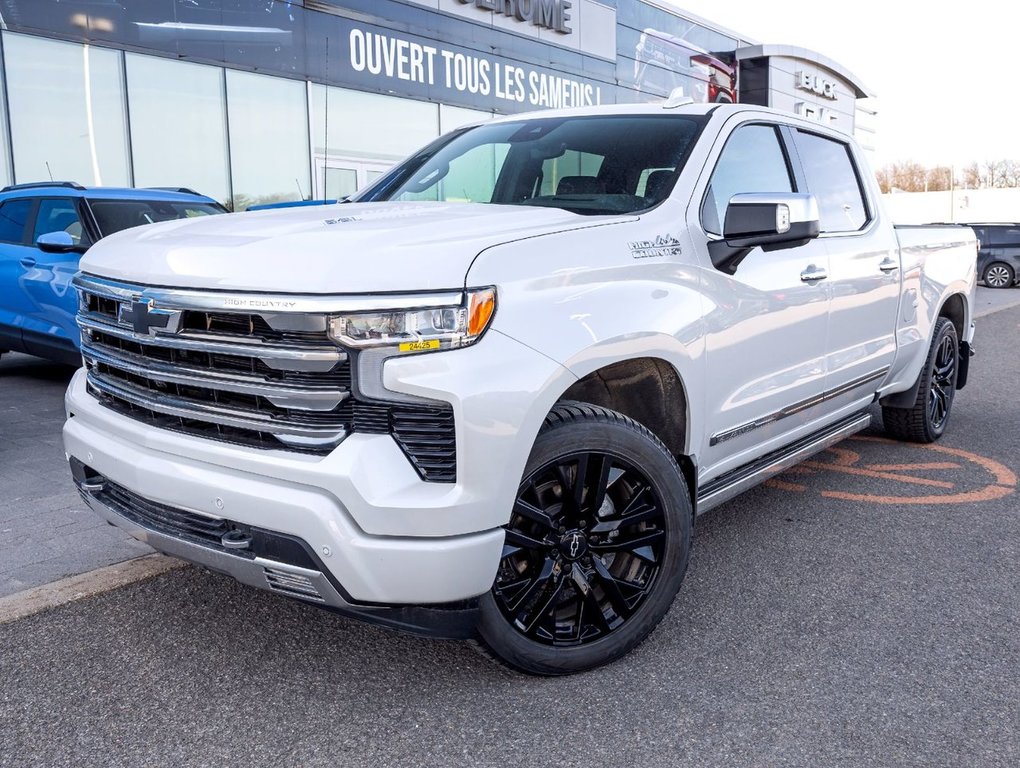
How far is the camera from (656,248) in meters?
3.12

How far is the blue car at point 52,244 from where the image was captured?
7418 mm

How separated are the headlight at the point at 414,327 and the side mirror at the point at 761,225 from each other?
123 cm

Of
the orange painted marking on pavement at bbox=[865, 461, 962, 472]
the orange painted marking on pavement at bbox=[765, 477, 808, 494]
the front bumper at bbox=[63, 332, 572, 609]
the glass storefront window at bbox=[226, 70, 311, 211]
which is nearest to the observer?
the front bumper at bbox=[63, 332, 572, 609]

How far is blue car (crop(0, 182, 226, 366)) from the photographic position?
742cm

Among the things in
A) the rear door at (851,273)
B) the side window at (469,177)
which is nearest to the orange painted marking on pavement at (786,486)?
the rear door at (851,273)

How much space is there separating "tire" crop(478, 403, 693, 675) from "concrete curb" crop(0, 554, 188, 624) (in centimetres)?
166

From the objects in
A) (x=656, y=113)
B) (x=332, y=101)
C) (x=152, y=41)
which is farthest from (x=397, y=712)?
(x=332, y=101)

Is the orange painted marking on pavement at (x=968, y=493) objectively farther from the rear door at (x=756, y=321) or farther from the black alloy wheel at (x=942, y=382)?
the rear door at (x=756, y=321)

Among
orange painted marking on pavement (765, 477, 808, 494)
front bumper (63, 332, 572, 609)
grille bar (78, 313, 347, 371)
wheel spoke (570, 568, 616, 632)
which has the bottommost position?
orange painted marking on pavement (765, 477, 808, 494)

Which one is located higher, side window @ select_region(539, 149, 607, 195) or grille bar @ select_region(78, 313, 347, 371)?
side window @ select_region(539, 149, 607, 195)

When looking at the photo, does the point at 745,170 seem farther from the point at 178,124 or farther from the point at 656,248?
the point at 178,124

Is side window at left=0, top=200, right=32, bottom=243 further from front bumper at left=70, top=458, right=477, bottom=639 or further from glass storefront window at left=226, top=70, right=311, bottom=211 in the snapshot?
glass storefront window at left=226, top=70, right=311, bottom=211

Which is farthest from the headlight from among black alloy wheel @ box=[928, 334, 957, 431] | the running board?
black alloy wheel @ box=[928, 334, 957, 431]

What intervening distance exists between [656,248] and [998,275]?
22.2 m
